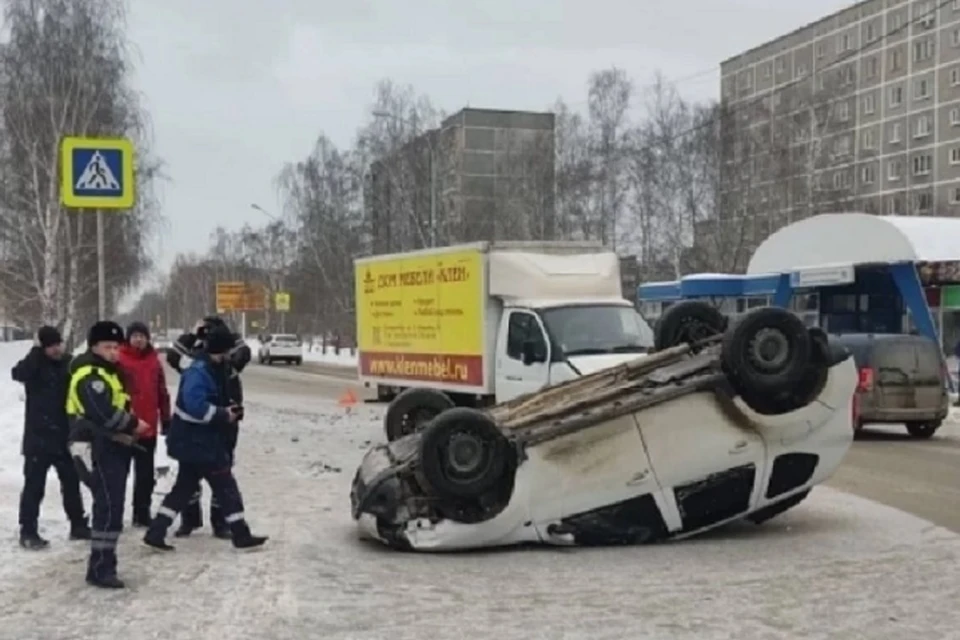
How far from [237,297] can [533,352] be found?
77.5m

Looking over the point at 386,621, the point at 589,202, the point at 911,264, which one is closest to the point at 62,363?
the point at 386,621

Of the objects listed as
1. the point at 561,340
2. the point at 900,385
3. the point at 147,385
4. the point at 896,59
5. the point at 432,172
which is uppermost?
the point at 896,59

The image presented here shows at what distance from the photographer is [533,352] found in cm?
1580

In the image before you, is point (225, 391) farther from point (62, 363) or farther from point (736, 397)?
point (736, 397)

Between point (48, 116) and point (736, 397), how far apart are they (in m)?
31.1

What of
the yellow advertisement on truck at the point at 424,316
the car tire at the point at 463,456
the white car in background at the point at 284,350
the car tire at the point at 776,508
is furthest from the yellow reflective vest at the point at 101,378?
the white car in background at the point at 284,350

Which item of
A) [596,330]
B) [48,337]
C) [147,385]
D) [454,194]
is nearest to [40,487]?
[48,337]

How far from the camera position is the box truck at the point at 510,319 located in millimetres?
15594

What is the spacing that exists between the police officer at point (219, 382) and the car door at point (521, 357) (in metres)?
6.34

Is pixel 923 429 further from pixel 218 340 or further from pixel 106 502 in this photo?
pixel 106 502

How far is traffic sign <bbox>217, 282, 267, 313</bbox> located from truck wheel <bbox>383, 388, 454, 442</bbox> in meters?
80.3

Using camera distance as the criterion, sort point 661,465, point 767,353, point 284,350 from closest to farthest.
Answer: point 661,465
point 767,353
point 284,350

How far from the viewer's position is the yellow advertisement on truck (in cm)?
1766

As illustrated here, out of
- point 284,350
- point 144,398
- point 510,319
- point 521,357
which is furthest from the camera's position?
point 284,350
